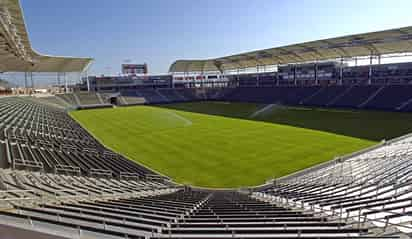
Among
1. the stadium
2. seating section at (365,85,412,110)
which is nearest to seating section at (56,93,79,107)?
the stadium

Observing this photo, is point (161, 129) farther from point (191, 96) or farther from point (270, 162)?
point (191, 96)

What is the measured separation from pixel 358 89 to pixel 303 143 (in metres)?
41.7

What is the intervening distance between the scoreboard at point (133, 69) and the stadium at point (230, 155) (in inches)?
536

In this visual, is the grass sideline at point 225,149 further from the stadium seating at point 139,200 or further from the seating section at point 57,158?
the seating section at point 57,158

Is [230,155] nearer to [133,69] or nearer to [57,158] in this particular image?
[57,158]

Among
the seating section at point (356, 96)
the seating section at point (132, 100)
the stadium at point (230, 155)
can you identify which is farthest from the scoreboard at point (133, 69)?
the seating section at point (356, 96)

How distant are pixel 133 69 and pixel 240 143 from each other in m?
87.1

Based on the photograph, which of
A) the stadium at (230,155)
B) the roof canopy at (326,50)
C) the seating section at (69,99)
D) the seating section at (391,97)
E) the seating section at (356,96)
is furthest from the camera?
the seating section at (69,99)

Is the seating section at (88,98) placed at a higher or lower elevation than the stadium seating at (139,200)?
higher

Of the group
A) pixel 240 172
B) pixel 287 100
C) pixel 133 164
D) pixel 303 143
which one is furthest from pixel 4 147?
pixel 287 100

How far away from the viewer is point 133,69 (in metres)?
108

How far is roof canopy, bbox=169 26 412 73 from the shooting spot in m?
46.6

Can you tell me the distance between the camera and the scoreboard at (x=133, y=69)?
352ft

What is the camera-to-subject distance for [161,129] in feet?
127
